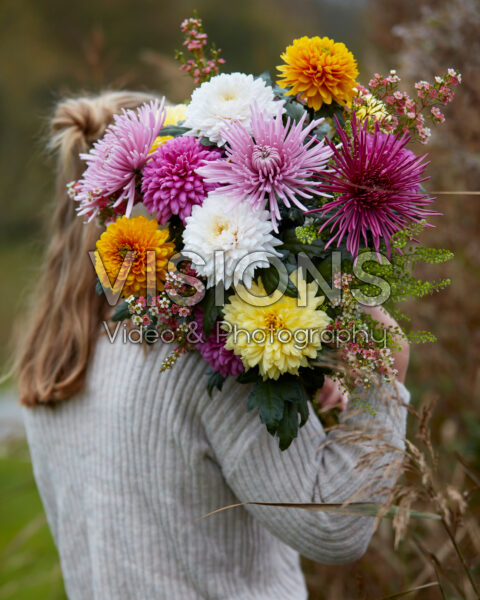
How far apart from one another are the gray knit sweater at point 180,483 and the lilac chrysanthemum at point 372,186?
0.34 meters

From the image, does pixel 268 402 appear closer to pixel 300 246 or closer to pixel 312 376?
pixel 312 376

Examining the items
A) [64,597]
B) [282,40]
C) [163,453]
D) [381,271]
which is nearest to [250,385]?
[163,453]

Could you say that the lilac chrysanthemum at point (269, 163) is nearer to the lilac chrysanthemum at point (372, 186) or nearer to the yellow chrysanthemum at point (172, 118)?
the lilac chrysanthemum at point (372, 186)

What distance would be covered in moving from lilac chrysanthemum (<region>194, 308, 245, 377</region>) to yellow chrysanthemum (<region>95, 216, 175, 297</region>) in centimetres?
9

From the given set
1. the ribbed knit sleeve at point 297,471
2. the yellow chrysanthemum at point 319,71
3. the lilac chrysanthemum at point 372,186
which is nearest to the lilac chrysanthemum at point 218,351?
the ribbed knit sleeve at point 297,471

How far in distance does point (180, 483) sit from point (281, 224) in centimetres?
52

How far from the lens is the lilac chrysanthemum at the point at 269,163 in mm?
750

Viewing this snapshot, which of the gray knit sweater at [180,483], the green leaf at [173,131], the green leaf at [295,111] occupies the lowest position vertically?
the gray knit sweater at [180,483]

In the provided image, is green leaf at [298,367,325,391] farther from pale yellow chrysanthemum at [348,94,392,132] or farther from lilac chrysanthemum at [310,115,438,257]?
pale yellow chrysanthemum at [348,94,392,132]

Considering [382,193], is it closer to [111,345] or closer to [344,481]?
[344,481]

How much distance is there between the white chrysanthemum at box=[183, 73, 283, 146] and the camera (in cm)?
79

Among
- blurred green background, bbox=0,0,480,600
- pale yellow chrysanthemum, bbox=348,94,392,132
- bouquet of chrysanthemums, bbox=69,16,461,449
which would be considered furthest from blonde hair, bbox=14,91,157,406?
pale yellow chrysanthemum, bbox=348,94,392,132

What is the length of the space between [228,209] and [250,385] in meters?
0.33

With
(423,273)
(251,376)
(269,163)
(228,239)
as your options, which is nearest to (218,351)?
(251,376)
